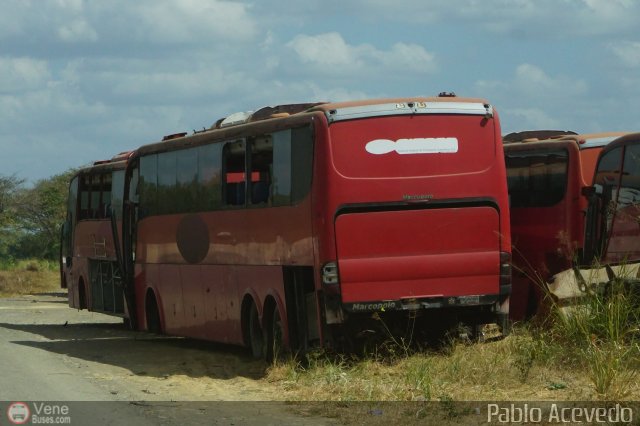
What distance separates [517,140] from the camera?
77.6 ft

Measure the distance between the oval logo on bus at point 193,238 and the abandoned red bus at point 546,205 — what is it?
4.88 m

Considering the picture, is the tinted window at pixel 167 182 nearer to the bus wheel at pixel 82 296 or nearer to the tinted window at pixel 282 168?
the tinted window at pixel 282 168

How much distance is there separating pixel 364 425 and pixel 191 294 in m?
9.86

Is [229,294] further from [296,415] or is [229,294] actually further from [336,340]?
[296,415]

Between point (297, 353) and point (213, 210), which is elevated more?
point (213, 210)

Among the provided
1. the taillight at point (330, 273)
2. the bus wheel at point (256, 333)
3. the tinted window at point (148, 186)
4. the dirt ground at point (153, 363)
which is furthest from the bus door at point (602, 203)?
the tinted window at point (148, 186)

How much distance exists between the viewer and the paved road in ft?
42.8

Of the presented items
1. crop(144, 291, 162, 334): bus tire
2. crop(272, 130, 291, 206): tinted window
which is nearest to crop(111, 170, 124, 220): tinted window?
crop(144, 291, 162, 334): bus tire

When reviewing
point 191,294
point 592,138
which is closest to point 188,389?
point 191,294

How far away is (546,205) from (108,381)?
319 inches

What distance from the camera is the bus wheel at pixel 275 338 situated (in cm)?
1783

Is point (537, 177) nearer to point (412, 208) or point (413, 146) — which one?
point (413, 146)

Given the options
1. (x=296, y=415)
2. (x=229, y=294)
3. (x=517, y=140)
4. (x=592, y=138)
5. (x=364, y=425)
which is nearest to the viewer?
(x=364, y=425)

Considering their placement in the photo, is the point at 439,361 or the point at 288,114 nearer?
the point at 439,361
